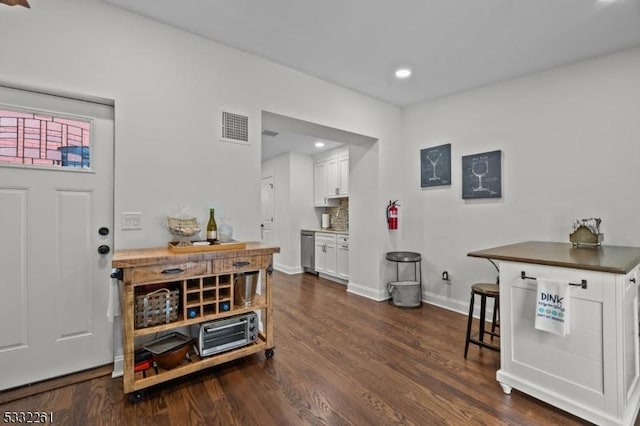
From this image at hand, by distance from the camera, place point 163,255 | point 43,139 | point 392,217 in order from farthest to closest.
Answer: point 392,217
point 43,139
point 163,255

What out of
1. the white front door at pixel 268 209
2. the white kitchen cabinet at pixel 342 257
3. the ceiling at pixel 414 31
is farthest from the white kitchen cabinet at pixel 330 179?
the ceiling at pixel 414 31

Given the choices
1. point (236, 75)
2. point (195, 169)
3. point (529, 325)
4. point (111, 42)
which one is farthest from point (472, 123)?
point (111, 42)

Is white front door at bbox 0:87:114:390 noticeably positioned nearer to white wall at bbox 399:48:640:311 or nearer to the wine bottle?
the wine bottle

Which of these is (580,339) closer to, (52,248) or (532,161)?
(532,161)

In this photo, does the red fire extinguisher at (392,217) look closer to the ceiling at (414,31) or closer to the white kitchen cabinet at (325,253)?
the white kitchen cabinet at (325,253)

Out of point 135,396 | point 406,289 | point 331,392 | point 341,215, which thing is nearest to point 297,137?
point 341,215

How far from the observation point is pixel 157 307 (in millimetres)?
1999

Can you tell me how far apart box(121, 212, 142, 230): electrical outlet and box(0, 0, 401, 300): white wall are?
0.03 m

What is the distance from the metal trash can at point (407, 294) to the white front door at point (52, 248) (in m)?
3.08

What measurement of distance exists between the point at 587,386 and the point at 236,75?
341cm

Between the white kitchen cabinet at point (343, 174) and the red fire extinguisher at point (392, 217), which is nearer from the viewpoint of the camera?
the red fire extinguisher at point (392, 217)

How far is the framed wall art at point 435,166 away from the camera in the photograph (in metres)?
3.79

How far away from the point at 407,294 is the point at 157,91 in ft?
11.5

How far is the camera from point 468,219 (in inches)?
142
